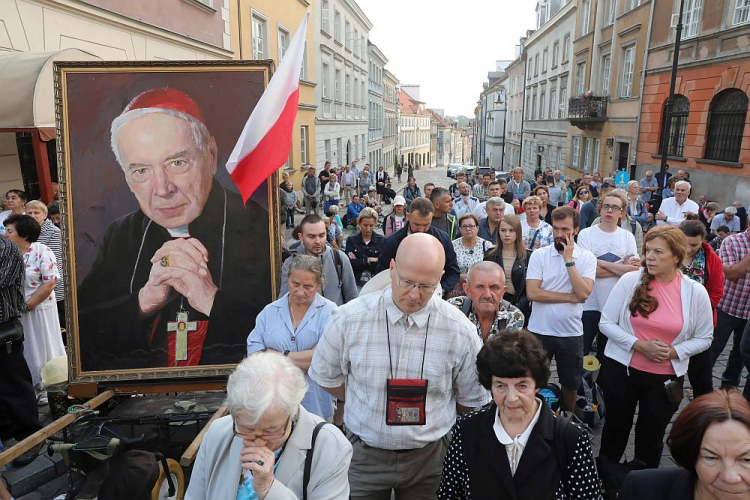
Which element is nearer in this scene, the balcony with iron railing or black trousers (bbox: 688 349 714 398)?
black trousers (bbox: 688 349 714 398)

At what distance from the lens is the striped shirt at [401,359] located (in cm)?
246

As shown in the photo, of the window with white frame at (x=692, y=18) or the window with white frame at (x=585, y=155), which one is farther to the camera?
the window with white frame at (x=585, y=155)

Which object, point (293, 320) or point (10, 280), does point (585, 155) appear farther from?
point (10, 280)

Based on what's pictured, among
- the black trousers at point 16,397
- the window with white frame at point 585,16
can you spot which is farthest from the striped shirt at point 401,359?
the window with white frame at point 585,16

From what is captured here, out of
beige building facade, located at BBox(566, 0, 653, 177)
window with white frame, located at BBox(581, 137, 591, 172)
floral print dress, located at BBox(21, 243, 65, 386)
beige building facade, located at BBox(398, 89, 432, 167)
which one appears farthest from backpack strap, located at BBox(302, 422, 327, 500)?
beige building facade, located at BBox(398, 89, 432, 167)

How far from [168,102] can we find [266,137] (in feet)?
2.72

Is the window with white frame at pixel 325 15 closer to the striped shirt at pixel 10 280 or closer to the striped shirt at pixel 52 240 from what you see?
the striped shirt at pixel 52 240

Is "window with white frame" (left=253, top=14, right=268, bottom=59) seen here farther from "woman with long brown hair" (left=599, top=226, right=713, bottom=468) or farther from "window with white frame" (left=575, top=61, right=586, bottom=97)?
"window with white frame" (left=575, top=61, right=586, bottom=97)

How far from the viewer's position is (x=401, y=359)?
2461 millimetres

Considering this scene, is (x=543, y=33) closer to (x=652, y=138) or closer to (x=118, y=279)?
(x=652, y=138)

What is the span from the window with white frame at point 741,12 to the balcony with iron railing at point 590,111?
9866mm

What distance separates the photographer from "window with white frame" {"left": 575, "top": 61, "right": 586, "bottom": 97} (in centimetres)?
2784

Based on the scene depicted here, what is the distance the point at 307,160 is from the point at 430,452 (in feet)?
67.3

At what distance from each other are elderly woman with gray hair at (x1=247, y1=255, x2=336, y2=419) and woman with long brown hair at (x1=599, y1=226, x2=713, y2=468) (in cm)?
204
